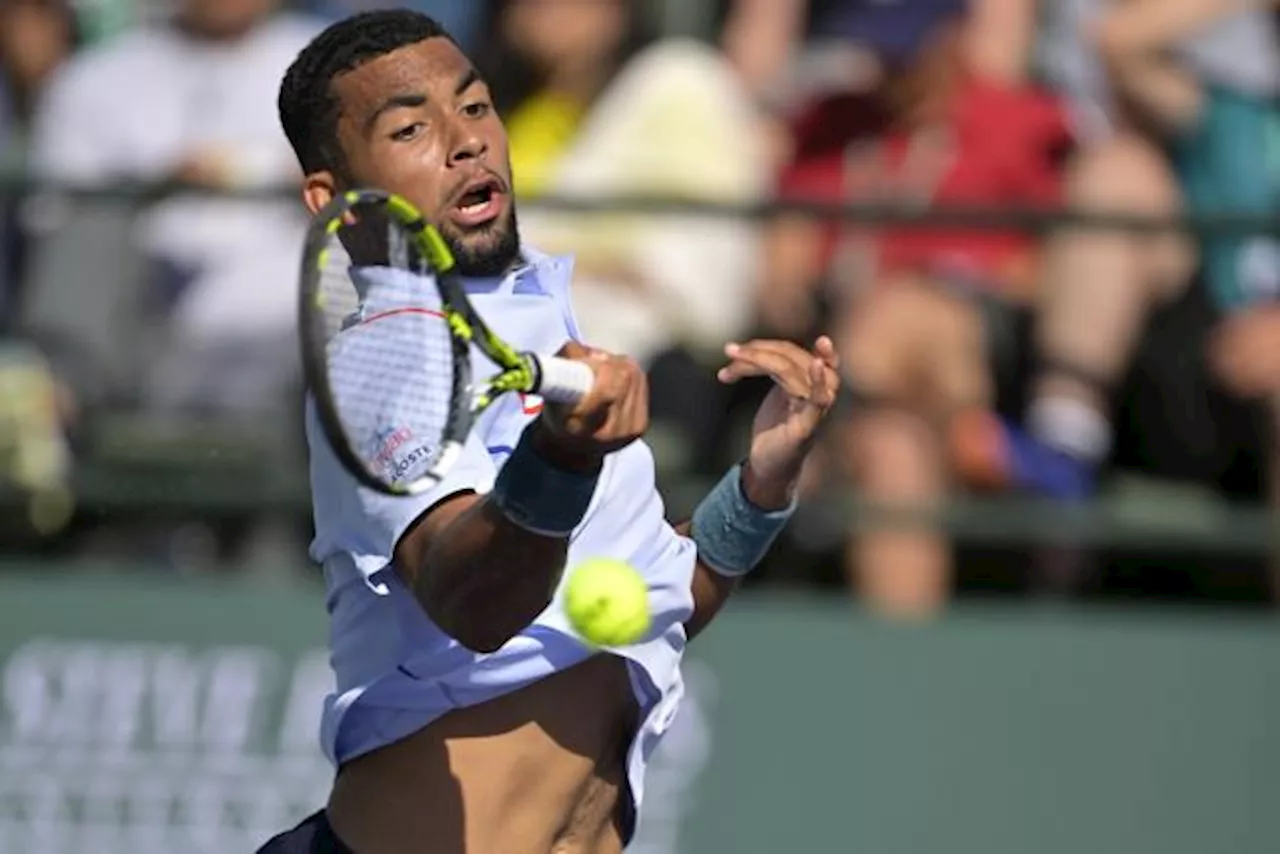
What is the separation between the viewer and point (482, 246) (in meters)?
4.06

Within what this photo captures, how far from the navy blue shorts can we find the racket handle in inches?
36.7

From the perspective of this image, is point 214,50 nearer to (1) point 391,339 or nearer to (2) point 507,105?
(2) point 507,105

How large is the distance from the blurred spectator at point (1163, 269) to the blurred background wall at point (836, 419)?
0.01 meters

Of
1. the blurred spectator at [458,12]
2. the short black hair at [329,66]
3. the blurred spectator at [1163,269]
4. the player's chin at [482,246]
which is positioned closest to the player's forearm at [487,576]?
the player's chin at [482,246]

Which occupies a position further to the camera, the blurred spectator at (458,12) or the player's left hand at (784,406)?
the blurred spectator at (458,12)

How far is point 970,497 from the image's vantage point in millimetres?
8320

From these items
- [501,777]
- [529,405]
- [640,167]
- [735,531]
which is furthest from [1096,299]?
[501,777]

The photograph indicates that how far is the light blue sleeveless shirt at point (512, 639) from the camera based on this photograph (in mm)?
4023

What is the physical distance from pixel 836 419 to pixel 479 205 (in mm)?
4360

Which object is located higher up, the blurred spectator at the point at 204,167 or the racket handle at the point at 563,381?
the racket handle at the point at 563,381

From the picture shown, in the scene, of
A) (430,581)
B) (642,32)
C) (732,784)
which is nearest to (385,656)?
(430,581)

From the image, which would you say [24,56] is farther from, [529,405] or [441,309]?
[441,309]

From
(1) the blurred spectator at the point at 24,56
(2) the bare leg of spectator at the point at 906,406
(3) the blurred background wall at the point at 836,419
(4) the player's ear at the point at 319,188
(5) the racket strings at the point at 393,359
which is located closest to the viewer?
(5) the racket strings at the point at 393,359

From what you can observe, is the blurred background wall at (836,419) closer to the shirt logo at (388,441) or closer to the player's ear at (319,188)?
the player's ear at (319,188)
